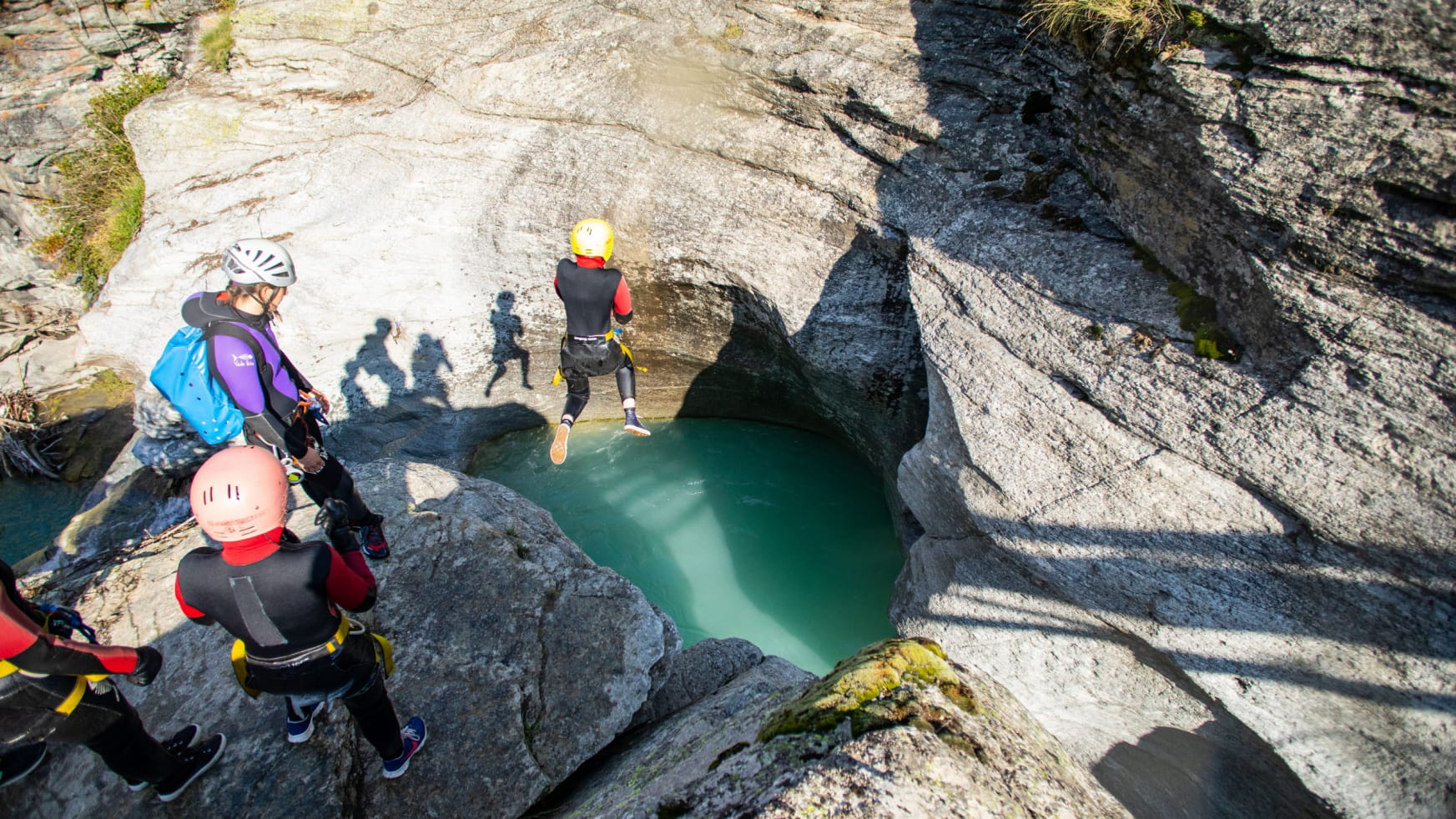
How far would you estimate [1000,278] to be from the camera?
15.8 feet

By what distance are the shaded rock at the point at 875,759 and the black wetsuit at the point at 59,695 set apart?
214cm

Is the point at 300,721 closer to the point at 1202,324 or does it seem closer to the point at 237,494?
the point at 237,494

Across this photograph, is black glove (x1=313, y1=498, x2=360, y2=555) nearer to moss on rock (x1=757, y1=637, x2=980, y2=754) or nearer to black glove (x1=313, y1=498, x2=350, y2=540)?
black glove (x1=313, y1=498, x2=350, y2=540)

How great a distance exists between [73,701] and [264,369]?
79.1 inches

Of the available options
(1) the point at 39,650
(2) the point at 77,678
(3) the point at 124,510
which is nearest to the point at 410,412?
(3) the point at 124,510

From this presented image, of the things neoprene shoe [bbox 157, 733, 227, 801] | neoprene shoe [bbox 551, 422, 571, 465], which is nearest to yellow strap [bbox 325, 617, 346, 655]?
neoprene shoe [bbox 157, 733, 227, 801]

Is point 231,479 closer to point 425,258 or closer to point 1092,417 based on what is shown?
point 1092,417

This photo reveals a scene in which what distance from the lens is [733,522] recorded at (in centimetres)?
787

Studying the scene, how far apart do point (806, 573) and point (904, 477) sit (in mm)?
2372

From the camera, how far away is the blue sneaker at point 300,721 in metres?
3.44

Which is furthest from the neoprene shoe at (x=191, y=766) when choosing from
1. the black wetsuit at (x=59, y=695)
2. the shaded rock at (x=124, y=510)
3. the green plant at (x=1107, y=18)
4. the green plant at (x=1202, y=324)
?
the green plant at (x=1107, y=18)

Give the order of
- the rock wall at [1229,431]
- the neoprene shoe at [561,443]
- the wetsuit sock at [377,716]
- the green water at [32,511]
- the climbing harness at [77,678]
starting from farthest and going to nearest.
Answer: the green water at [32,511] → the neoprene shoe at [561,443] → the wetsuit sock at [377,716] → the rock wall at [1229,431] → the climbing harness at [77,678]

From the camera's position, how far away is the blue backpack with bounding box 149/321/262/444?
13.1 ft

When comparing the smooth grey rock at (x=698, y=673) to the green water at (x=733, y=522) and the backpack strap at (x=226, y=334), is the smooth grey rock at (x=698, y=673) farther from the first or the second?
the backpack strap at (x=226, y=334)
